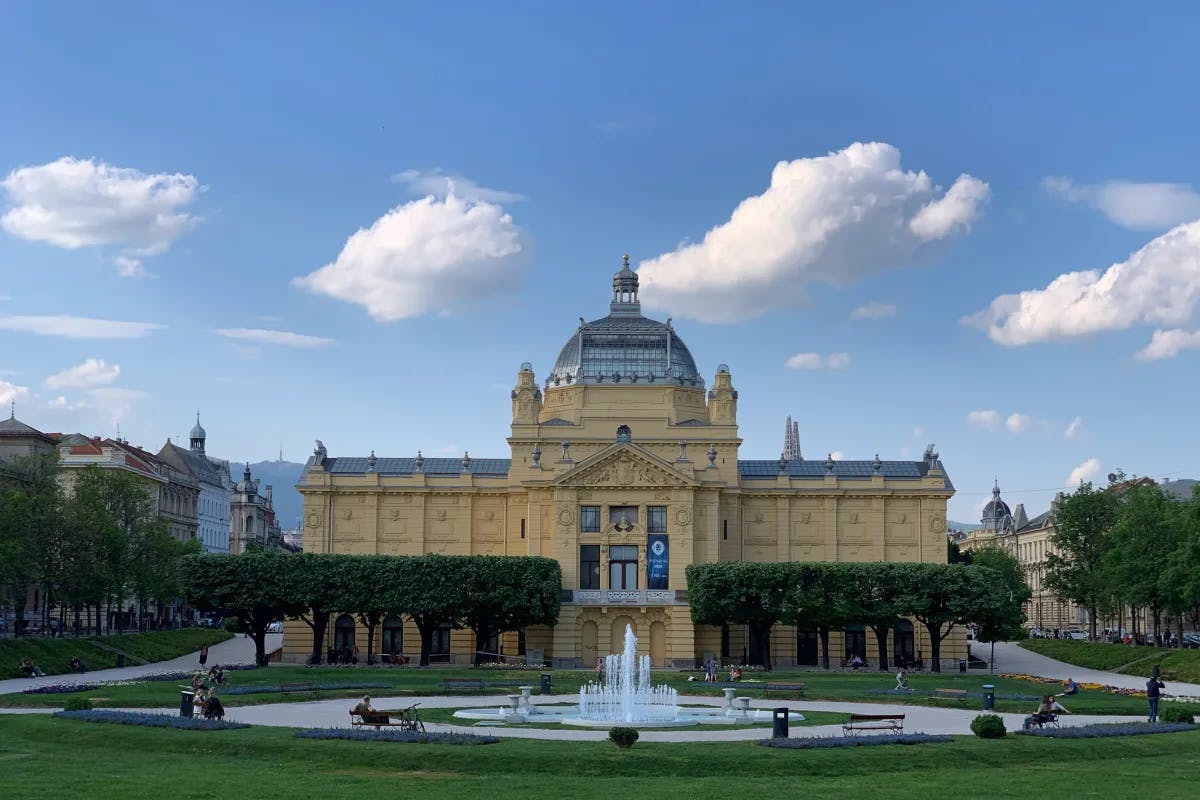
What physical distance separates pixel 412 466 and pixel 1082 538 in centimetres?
6083

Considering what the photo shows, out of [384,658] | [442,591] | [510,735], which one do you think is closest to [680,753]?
[510,735]

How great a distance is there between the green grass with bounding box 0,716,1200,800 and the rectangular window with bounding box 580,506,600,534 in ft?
194

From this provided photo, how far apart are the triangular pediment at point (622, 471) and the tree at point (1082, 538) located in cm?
4286

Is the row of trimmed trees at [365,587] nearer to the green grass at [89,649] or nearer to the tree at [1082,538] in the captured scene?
the green grass at [89,649]

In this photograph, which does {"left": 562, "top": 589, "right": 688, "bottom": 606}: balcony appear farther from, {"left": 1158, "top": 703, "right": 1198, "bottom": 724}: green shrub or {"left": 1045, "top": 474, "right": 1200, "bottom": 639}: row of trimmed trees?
{"left": 1158, "top": 703, "right": 1198, "bottom": 724}: green shrub

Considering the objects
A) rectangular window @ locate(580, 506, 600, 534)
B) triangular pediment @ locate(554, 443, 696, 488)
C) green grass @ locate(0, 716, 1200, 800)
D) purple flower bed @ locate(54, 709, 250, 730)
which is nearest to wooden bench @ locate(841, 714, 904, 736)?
green grass @ locate(0, 716, 1200, 800)

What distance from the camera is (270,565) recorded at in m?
95.6

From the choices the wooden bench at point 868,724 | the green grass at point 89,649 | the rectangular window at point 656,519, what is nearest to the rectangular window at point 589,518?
the rectangular window at point 656,519

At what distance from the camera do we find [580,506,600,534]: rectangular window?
104438 mm

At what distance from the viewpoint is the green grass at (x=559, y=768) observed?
35500 millimetres

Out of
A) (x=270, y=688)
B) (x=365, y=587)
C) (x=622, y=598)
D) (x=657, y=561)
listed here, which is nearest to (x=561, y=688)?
(x=270, y=688)

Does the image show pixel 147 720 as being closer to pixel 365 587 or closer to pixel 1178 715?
pixel 1178 715

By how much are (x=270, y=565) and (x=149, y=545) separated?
18.7m

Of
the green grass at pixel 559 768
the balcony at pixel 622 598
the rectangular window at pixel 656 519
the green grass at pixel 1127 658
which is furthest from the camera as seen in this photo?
the rectangular window at pixel 656 519
